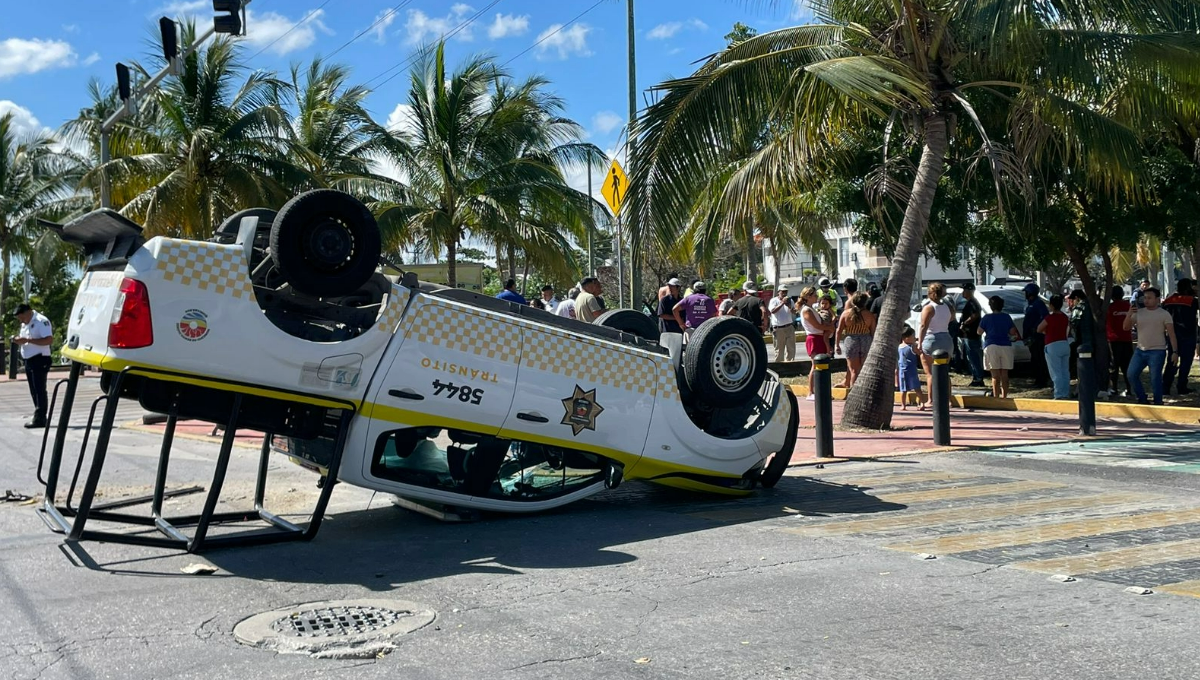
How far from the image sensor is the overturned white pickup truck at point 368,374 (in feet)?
21.9

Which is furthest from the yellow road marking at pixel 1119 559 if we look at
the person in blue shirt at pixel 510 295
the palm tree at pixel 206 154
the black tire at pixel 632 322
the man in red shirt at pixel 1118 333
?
the palm tree at pixel 206 154

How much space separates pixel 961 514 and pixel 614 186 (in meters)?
8.04

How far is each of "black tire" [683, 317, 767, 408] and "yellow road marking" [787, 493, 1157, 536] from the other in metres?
1.32

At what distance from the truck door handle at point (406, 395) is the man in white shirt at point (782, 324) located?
1433cm

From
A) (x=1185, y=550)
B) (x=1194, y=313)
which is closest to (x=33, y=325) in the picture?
(x=1185, y=550)

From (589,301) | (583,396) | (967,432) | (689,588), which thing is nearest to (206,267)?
(583,396)

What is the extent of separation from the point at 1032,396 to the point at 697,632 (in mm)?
14088

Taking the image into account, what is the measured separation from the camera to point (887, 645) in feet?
16.7

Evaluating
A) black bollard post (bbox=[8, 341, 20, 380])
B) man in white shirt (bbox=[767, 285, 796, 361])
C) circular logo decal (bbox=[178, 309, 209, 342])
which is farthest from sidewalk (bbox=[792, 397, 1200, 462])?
black bollard post (bbox=[8, 341, 20, 380])

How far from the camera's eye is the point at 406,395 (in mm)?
7348

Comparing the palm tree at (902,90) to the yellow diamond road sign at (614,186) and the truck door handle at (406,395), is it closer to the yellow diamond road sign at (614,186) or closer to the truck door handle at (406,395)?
the yellow diamond road sign at (614,186)

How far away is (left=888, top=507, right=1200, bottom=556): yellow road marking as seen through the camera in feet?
23.5

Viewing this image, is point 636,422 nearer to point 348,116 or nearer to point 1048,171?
point 1048,171

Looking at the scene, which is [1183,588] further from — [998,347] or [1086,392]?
[998,347]
